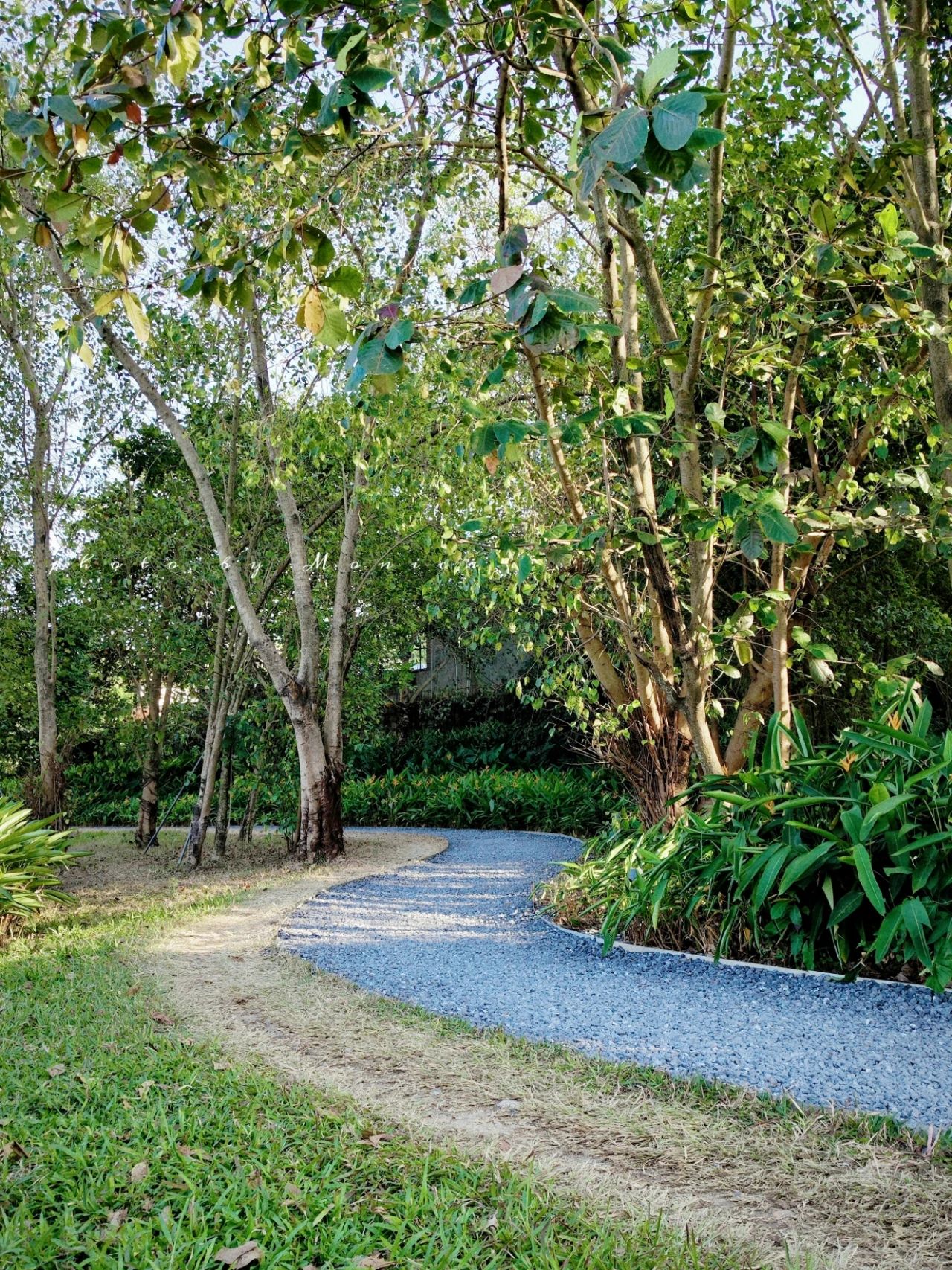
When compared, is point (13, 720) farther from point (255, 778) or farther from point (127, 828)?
point (255, 778)

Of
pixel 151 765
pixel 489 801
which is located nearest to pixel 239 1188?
pixel 151 765

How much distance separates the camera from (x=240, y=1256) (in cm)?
200

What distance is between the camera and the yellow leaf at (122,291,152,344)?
1.79 metres

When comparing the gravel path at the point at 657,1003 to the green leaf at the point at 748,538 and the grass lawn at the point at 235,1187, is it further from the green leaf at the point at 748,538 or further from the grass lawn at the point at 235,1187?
the green leaf at the point at 748,538

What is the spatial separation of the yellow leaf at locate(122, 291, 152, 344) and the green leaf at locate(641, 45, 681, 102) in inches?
39.4

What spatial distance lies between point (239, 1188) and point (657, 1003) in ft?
7.67

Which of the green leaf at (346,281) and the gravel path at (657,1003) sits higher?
the green leaf at (346,281)

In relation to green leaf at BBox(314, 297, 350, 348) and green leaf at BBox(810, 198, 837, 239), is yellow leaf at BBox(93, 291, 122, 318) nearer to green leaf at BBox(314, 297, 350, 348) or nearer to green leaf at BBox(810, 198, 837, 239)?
green leaf at BBox(314, 297, 350, 348)

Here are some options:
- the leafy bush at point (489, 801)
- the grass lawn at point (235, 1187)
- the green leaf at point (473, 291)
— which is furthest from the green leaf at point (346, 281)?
the leafy bush at point (489, 801)

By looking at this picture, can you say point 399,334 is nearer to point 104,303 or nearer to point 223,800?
point 104,303

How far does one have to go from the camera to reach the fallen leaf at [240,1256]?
1.97 metres

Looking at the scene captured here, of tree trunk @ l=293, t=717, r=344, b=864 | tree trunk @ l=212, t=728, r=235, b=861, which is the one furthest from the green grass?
tree trunk @ l=212, t=728, r=235, b=861

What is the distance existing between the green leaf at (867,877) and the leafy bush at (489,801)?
6.34 meters

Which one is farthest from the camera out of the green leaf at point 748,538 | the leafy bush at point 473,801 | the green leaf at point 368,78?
the leafy bush at point 473,801
